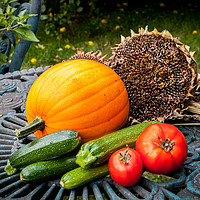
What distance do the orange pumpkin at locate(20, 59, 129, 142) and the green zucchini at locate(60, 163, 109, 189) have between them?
233 mm

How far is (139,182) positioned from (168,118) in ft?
1.90

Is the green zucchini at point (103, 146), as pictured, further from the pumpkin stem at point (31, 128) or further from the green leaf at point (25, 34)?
the green leaf at point (25, 34)

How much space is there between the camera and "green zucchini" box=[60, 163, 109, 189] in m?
1.19

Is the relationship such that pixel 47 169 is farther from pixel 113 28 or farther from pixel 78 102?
pixel 113 28

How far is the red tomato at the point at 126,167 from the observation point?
3.79ft

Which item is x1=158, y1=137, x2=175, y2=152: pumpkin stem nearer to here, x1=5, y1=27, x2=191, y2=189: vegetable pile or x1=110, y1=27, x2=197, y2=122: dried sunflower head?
x1=5, y1=27, x2=191, y2=189: vegetable pile

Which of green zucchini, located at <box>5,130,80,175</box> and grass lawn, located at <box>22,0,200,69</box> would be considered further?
grass lawn, located at <box>22,0,200,69</box>

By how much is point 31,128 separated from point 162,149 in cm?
69

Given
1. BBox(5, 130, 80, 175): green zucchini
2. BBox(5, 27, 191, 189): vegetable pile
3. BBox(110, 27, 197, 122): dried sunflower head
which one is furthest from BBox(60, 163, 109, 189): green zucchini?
BBox(110, 27, 197, 122): dried sunflower head

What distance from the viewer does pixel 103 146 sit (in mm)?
1293

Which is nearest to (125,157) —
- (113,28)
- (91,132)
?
(91,132)

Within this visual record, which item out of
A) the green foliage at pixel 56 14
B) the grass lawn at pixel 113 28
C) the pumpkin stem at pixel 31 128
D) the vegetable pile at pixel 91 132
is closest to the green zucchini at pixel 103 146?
the vegetable pile at pixel 91 132

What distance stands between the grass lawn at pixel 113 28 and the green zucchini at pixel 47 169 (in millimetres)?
3133

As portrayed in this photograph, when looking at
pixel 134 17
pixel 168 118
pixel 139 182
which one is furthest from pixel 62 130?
pixel 134 17
